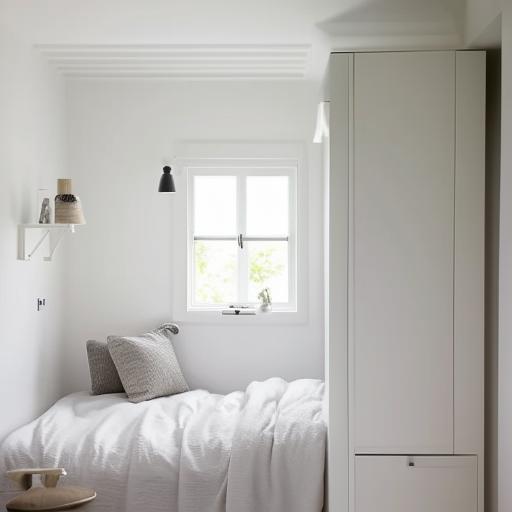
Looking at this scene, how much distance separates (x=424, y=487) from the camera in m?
2.93

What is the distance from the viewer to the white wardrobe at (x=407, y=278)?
2.89 metres

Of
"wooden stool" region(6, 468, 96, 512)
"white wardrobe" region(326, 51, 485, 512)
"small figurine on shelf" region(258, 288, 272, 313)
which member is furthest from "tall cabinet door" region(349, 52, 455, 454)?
"small figurine on shelf" region(258, 288, 272, 313)

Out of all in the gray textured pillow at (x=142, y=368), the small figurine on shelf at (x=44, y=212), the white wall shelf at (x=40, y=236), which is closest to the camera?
the white wall shelf at (x=40, y=236)

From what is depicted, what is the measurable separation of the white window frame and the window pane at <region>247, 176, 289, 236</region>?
11 centimetres

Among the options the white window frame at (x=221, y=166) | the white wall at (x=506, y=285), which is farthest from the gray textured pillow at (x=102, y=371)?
the white wall at (x=506, y=285)

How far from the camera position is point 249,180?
4441 mm

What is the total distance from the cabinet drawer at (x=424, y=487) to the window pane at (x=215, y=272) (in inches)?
72.6

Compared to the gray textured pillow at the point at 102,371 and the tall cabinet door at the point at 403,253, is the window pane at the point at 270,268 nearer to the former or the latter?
the gray textured pillow at the point at 102,371

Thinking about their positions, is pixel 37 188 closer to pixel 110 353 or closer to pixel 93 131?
pixel 93 131

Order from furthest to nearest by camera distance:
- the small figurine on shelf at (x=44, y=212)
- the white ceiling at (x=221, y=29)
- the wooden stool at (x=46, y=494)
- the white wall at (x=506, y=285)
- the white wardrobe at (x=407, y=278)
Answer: the small figurine on shelf at (x=44, y=212) → the white ceiling at (x=221, y=29) → the white wardrobe at (x=407, y=278) → the wooden stool at (x=46, y=494) → the white wall at (x=506, y=285)

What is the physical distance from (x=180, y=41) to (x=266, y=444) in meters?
2.11

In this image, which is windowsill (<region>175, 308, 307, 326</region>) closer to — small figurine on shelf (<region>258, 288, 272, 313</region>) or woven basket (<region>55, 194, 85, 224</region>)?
small figurine on shelf (<region>258, 288, 272, 313</region>)

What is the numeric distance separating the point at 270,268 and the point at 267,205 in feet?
1.39

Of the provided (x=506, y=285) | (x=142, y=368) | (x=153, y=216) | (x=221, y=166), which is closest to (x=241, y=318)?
(x=142, y=368)
